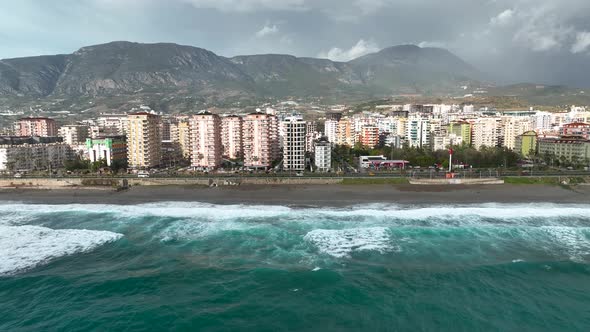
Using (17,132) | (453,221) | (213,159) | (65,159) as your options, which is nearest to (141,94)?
(17,132)

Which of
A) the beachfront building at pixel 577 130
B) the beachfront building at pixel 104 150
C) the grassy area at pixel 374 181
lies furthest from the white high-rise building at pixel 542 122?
the beachfront building at pixel 104 150

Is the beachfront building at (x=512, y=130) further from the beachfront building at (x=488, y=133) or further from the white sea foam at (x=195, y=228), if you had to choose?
the white sea foam at (x=195, y=228)

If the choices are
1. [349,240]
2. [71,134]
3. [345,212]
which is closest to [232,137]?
[71,134]

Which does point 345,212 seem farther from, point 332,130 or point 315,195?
point 332,130

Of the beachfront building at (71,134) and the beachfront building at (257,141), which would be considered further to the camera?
the beachfront building at (71,134)

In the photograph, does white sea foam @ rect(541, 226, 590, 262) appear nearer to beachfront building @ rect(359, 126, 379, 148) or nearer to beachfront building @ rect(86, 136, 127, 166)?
beachfront building @ rect(359, 126, 379, 148)

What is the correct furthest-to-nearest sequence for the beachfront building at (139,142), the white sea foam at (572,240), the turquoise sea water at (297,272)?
1. the beachfront building at (139,142)
2. the white sea foam at (572,240)
3. the turquoise sea water at (297,272)
